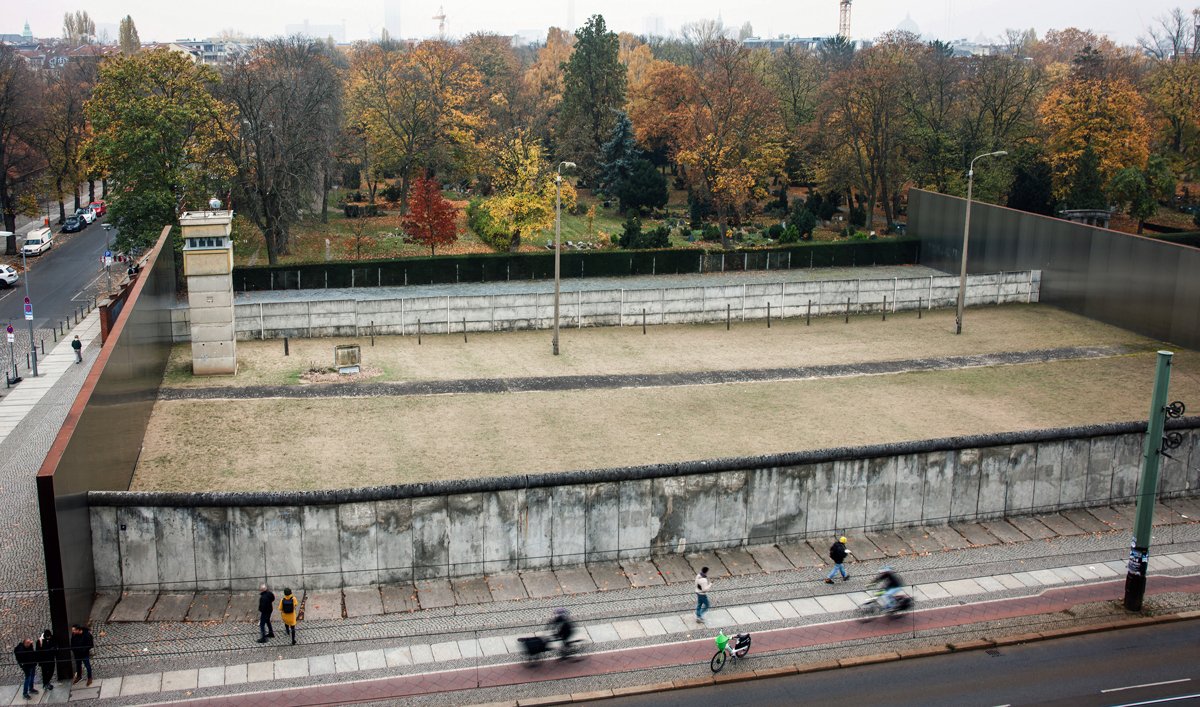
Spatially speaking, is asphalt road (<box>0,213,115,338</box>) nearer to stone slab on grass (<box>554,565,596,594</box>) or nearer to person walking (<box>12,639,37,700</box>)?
person walking (<box>12,639,37,700</box>)

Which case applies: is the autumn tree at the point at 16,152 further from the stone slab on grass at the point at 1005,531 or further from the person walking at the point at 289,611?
the stone slab on grass at the point at 1005,531

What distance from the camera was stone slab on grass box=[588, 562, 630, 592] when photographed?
23312 millimetres

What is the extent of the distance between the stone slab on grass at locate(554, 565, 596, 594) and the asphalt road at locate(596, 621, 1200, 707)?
161 inches

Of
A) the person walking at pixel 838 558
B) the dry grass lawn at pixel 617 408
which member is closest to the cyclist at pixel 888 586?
the person walking at pixel 838 558

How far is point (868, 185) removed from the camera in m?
72.8

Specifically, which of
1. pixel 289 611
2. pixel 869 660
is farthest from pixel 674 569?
pixel 289 611

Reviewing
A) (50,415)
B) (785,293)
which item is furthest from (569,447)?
(785,293)

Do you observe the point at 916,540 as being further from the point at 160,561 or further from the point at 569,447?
the point at 160,561

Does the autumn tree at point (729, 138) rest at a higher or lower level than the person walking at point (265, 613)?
higher

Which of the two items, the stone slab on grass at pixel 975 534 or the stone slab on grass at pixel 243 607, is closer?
the stone slab on grass at pixel 243 607

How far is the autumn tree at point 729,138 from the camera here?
68.8 meters

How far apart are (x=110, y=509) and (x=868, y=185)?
6052 centimetres

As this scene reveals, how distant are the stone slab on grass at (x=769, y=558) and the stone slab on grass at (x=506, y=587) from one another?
5641mm

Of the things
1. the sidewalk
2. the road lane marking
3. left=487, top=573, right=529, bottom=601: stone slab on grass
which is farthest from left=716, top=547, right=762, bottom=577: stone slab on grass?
the road lane marking
